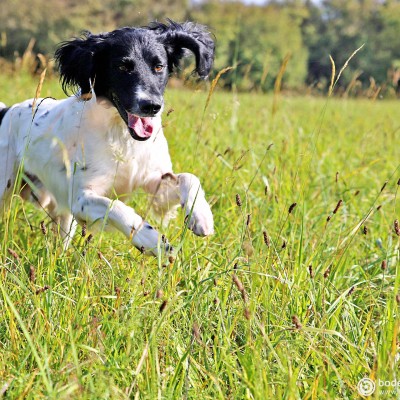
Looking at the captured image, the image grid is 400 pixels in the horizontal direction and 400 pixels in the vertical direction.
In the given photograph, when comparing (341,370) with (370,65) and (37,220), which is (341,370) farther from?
(370,65)

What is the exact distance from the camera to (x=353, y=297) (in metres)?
2.62

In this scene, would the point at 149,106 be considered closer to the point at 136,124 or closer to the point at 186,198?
the point at 136,124

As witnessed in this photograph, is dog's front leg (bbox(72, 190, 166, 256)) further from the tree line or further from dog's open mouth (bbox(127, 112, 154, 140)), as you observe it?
the tree line

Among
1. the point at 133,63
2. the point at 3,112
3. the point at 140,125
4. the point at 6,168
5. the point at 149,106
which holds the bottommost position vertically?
the point at 6,168

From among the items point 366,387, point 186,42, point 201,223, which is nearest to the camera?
point 366,387

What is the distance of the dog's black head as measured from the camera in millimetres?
3049

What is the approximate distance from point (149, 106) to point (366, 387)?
1663mm

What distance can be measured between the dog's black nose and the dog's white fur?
0.14 meters

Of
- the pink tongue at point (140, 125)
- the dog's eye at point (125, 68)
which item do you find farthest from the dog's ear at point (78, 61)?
the pink tongue at point (140, 125)

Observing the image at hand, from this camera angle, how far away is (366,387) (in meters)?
1.79

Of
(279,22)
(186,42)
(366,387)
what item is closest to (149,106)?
(186,42)

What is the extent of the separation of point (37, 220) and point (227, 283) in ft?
5.90

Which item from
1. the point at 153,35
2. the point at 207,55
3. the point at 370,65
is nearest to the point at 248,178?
the point at 207,55

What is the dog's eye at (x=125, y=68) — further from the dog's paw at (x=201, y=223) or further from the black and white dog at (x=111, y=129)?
the dog's paw at (x=201, y=223)
